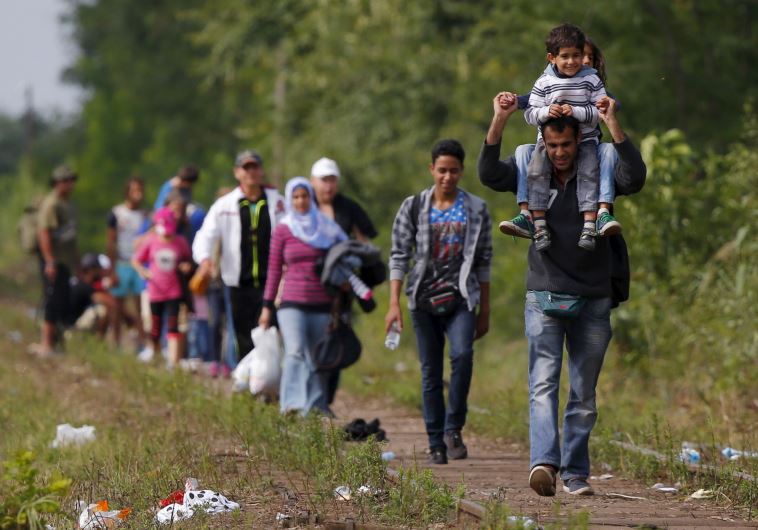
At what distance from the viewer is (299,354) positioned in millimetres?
11312

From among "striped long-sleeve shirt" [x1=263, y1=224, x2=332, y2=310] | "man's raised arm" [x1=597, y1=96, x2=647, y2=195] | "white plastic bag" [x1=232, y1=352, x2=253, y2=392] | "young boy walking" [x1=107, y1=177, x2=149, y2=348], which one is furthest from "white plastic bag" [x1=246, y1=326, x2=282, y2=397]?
"young boy walking" [x1=107, y1=177, x2=149, y2=348]

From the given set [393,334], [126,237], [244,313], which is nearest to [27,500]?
[393,334]

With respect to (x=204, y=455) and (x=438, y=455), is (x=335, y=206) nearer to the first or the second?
(x=438, y=455)

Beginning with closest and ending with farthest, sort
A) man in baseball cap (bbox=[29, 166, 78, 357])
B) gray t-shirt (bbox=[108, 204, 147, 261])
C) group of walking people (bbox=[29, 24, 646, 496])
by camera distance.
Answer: group of walking people (bbox=[29, 24, 646, 496]), man in baseball cap (bbox=[29, 166, 78, 357]), gray t-shirt (bbox=[108, 204, 147, 261])

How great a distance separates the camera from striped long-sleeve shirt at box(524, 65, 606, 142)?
7.53 meters

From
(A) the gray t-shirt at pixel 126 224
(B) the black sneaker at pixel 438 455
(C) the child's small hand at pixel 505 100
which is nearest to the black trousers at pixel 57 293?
(A) the gray t-shirt at pixel 126 224

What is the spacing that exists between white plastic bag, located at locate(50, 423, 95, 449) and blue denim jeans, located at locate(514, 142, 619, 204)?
4.05 m

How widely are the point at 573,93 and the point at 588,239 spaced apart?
2.48ft

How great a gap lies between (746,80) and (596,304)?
12571 mm

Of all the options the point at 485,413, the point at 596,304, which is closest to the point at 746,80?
the point at 485,413

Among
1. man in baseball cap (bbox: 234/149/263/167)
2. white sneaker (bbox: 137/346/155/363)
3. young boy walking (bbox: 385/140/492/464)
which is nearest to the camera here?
young boy walking (bbox: 385/140/492/464)

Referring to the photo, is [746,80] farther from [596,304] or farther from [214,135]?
[214,135]

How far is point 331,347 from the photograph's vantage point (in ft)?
36.9

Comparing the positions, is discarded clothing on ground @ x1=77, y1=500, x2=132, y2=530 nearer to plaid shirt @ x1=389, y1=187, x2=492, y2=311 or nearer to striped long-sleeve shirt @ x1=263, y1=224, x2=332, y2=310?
plaid shirt @ x1=389, y1=187, x2=492, y2=311
